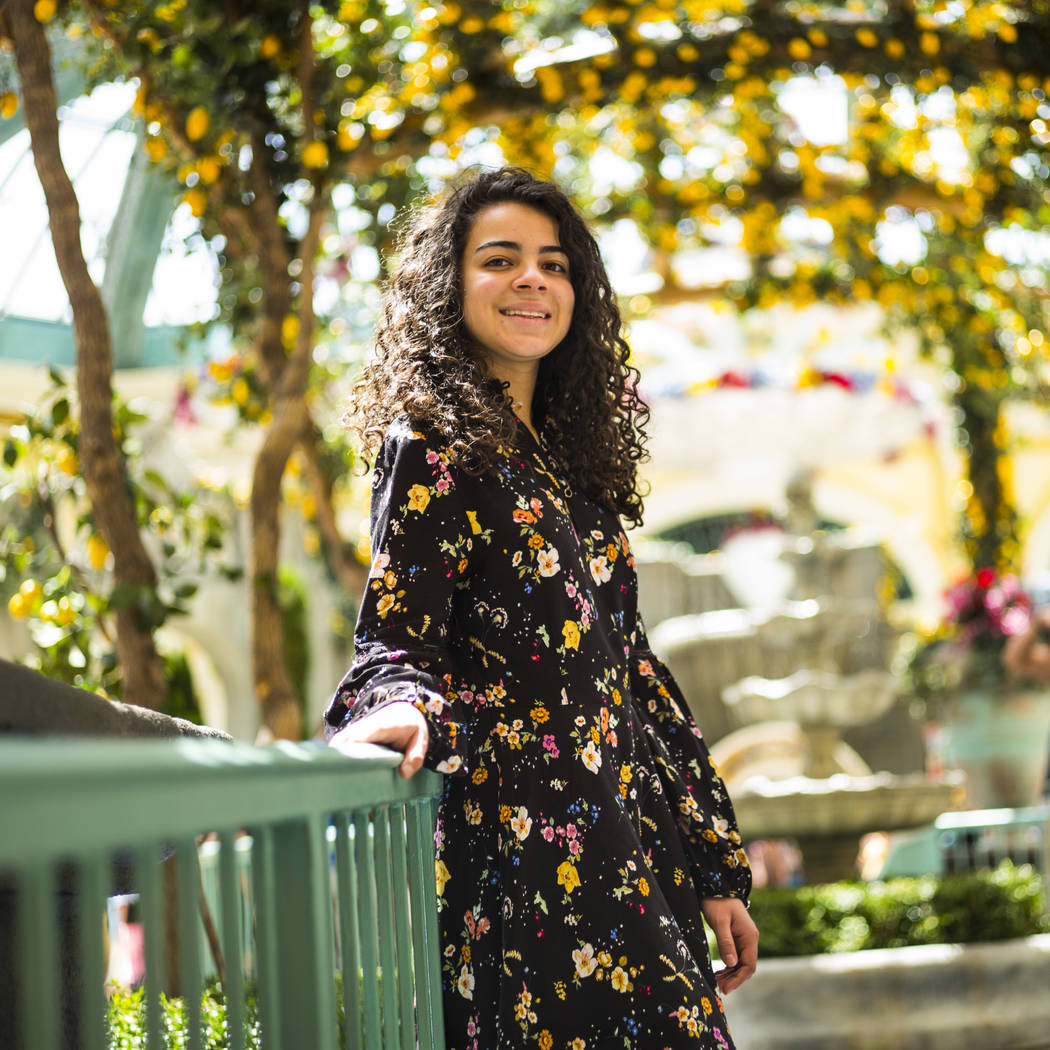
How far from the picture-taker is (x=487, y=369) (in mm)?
1721

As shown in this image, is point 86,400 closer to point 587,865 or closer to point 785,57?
point 587,865

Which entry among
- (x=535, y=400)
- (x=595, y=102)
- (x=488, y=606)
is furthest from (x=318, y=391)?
(x=488, y=606)

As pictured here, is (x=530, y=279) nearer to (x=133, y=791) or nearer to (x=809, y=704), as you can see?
(x=133, y=791)

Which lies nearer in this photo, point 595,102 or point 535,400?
point 535,400

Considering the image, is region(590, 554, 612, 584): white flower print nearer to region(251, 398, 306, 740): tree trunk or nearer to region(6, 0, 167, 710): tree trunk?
region(6, 0, 167, 710): tree trunk

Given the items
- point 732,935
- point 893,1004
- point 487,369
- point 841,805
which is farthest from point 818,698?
point 487,369

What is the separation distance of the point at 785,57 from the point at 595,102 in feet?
2.04

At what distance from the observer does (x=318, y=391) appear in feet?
16.6

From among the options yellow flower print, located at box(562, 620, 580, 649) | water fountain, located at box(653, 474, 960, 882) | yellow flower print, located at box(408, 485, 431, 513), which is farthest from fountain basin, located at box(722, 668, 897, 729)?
yellow flower print, located at box(408, 485, 431, 513)

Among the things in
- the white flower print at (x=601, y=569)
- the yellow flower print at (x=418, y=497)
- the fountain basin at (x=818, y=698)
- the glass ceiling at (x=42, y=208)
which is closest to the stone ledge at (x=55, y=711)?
the yellow flower print at (x=418, y=497)

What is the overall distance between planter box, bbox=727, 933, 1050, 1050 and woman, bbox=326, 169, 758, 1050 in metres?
2.08

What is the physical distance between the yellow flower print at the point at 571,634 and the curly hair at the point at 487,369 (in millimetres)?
211

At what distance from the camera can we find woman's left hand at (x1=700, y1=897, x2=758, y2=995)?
5.46 feet

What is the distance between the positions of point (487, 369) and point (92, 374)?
1347mm
